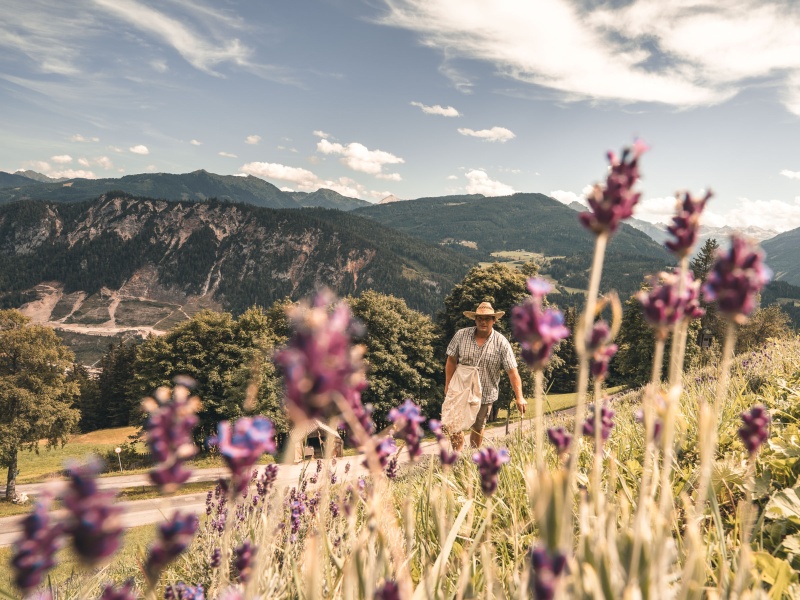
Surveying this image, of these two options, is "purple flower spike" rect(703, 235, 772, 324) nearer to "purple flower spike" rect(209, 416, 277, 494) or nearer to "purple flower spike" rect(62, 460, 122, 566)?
"purple flower spike" rect(209, 416, 277, 494)

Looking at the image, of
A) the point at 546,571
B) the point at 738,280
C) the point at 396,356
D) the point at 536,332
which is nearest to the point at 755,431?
the point at 738,280

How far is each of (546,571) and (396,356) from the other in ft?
118

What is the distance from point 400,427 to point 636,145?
128 cm

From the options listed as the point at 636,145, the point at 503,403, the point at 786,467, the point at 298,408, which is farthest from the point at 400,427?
the point at 503,403

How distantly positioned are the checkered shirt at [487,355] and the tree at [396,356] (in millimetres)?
26617

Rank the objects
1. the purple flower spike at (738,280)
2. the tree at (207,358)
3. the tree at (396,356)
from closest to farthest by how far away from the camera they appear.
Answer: the purple flower spike at (738,280) < the tree at (396,356) < the tree at (207,358)

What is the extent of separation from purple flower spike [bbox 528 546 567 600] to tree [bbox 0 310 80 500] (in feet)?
126

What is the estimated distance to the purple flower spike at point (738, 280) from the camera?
1255 mm

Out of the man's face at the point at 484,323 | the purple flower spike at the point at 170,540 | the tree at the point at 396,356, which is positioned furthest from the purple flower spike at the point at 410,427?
the tree at the point at 396,356

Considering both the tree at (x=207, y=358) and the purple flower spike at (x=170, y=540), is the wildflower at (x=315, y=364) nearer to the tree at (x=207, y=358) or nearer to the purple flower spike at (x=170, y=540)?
the purple flower spike at (x=170, y=540)

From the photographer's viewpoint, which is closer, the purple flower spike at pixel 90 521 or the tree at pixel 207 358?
the purple flower spike at pixel 90 521

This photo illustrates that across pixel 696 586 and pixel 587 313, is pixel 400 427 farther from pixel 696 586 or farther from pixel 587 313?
pixel 696 586

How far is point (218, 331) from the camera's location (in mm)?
39438

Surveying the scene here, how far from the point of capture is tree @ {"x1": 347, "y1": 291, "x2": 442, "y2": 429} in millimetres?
35906
